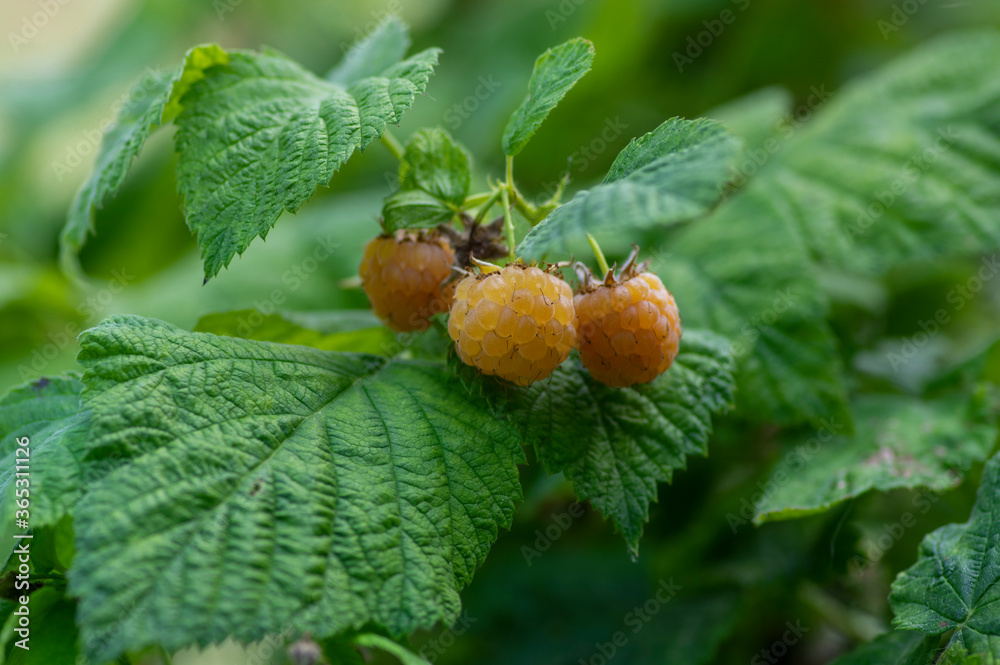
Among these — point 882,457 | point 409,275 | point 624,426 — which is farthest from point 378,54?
point 882,457

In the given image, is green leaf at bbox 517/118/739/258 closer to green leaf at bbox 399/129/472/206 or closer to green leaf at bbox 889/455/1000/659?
green leaf at bbox 399/129/472/206

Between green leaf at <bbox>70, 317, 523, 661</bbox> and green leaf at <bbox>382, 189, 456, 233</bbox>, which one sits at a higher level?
green leaf at <bbox>382, 189, 456, 233</bbox>

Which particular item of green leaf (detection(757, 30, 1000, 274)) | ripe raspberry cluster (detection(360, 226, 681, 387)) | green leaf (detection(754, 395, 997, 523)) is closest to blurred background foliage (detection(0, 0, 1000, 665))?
green leaf (detection(754, 395, 997, 523))

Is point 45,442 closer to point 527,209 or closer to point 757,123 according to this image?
point 527,209

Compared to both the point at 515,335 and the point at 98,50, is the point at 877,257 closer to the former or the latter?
the point at 515,335

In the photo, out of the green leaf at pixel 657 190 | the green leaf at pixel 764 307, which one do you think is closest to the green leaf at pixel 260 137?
the green leaf at pixel 657 190

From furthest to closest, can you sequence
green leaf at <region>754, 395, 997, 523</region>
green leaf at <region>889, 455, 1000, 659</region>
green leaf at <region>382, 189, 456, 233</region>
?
1. green leaf at <region>754, 395, 997, 523</region>
2. green leaf at <region>382, 189, 456, 233</region>
3. green leaf at <region>889, 455, 1000, 659</region>

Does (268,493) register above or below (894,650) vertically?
above
